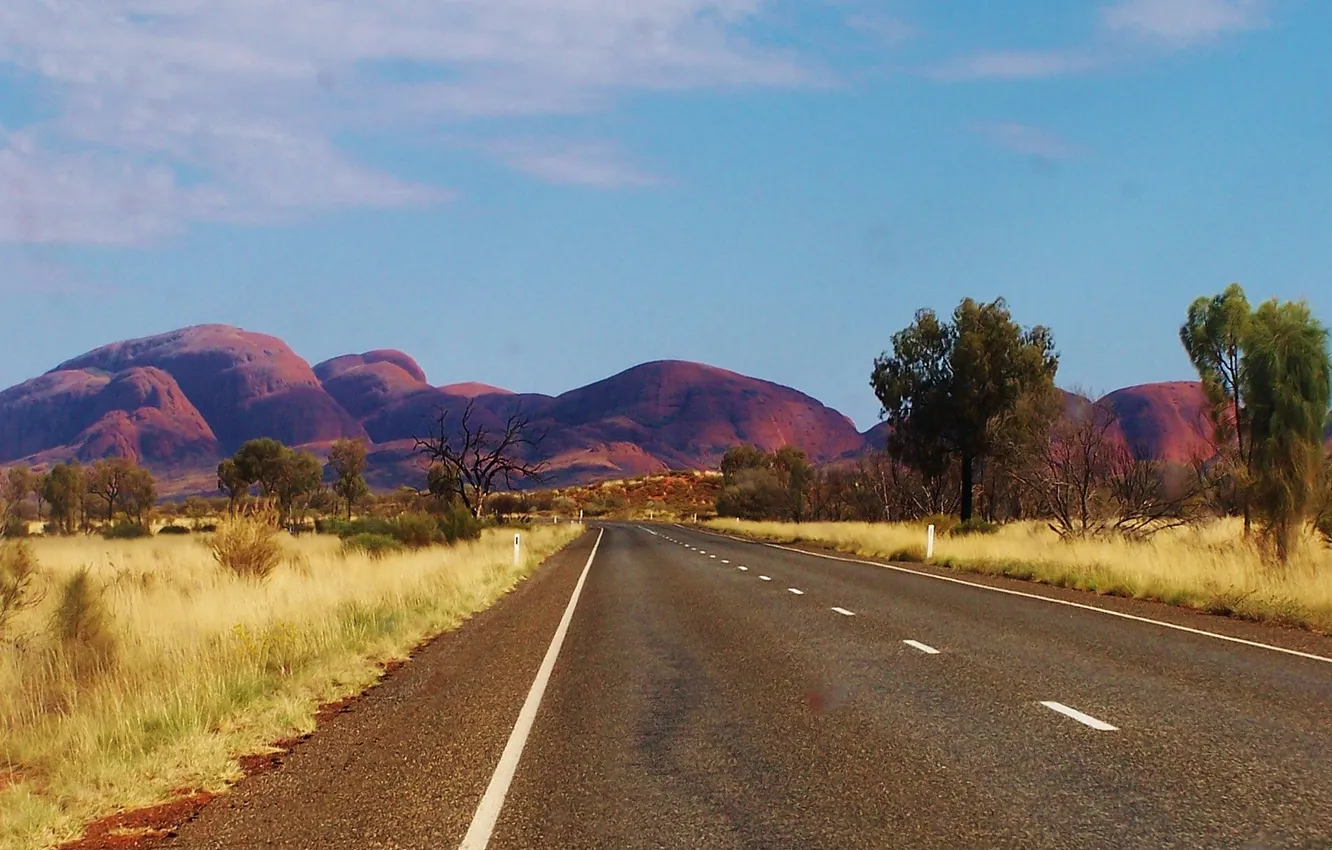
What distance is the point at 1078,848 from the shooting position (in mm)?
5180

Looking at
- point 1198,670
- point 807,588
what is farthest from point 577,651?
point 807,588

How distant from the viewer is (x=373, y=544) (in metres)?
35.8

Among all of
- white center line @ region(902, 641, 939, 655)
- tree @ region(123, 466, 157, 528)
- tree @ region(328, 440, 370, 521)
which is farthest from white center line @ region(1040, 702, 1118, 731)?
tree @ region(328, 440, 370, 521)

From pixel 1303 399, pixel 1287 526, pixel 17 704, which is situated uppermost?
pixel 1303 399

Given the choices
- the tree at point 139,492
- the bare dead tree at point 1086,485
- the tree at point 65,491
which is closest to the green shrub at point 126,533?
the tree at point 65,491

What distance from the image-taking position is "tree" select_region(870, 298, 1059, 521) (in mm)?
43438

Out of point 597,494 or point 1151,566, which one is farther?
point 597,494

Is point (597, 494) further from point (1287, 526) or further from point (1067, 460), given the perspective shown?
point (1287, 526)

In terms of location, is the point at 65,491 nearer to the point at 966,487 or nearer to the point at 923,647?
the point at 966,487

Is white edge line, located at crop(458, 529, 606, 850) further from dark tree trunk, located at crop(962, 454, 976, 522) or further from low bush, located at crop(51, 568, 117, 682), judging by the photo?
dark tree trunk, located at crop(962, 454, 976, 522)

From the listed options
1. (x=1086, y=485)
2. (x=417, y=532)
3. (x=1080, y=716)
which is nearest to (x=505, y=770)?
(x=1080, y=716)

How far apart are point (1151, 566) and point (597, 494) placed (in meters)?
138

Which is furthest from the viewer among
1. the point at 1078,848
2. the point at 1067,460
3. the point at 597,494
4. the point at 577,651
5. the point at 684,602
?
the point at 597,494

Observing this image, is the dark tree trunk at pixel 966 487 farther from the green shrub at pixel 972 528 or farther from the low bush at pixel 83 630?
the low bush at pixel 83 630
